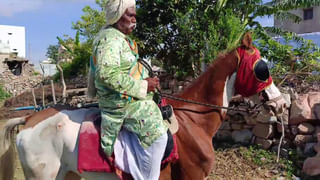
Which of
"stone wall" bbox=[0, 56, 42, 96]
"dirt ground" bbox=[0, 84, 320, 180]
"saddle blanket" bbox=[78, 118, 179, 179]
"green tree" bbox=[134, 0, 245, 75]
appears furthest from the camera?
"stone wall" bbox=[0, 56, 42, 96]

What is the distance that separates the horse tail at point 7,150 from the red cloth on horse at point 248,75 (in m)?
2.15

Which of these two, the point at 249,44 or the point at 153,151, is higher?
the point at 249,44

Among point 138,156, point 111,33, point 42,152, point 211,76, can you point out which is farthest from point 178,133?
point 42,152

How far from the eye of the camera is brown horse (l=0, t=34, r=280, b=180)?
2.83 m

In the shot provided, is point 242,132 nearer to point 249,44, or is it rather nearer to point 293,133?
point 293,133

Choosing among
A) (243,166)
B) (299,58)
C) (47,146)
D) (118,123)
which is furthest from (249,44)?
(299,58)

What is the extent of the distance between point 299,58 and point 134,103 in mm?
6512

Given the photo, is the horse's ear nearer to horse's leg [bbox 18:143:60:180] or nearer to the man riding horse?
the man riding horse

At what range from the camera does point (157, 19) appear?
9.15 meters

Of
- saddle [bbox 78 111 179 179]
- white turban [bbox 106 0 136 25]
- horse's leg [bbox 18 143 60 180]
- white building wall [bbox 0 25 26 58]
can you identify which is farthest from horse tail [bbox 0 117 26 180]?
white building wall [bbox 0 25 26 58]

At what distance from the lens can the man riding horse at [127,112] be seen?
2.69m

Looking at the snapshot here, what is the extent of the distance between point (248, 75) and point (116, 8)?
1382 mm

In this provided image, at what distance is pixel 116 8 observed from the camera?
8.95 feet

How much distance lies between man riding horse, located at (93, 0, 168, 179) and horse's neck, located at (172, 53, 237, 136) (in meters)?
0.54
